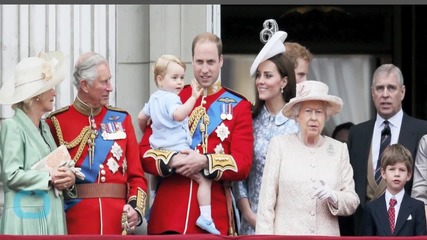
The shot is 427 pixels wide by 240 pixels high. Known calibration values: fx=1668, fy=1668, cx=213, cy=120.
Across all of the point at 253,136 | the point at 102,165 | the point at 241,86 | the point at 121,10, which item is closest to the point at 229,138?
the point at 253,136

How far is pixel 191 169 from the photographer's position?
428 inches

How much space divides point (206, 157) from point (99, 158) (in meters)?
0.70

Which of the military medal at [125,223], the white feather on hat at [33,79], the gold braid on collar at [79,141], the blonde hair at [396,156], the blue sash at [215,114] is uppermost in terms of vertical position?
the white feather on hat at [33,79]

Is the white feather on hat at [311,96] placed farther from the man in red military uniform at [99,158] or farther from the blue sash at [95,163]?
the blue sash at [95,163]

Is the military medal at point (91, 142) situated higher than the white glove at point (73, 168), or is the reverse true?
the military medal at point (91, 142)

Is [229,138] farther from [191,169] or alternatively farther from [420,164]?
[420,164]

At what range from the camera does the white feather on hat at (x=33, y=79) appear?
1074 centimetres

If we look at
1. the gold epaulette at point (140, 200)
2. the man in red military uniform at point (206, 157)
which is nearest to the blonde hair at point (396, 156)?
the man in red military uniform at point (206, 157)

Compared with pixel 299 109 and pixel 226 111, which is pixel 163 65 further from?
pixel 299 109

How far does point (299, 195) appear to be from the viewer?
35.1ft

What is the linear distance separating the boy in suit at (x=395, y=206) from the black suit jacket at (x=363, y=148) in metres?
0.15

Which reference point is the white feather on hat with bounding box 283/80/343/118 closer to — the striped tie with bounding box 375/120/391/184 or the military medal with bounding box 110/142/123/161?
the striped tie with bounding box 375/120/391/184

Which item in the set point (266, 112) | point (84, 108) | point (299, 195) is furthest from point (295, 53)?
point (84, 108)

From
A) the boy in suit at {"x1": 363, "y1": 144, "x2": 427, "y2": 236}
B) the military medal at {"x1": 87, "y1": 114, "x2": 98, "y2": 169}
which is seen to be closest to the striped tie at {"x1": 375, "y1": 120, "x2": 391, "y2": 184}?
the boy in suit at {"x1": 363, "y1": 144, "x2": 427, "y2": 236}
